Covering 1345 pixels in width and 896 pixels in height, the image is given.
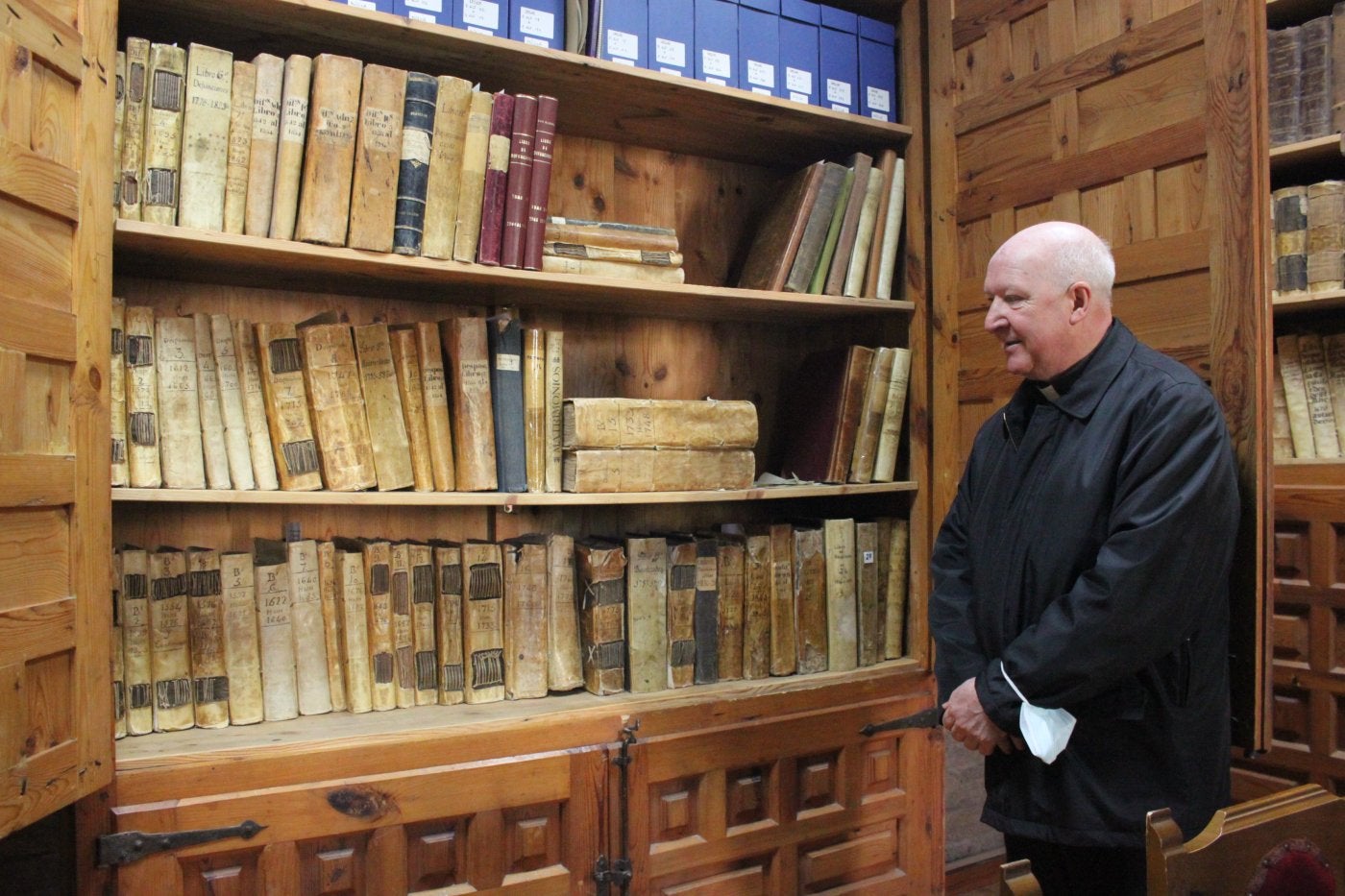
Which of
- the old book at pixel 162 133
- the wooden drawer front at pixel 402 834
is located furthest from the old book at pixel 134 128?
the wooden drawer front at pixel 402 834

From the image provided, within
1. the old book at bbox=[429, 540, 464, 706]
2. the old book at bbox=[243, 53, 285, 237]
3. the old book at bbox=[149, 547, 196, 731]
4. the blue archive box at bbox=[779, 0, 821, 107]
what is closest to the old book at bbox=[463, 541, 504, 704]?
the old book at bbox=[429, 540, 464, 706]

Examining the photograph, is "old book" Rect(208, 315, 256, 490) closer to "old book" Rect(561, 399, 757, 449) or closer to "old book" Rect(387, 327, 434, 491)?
"old book" Rect(387, 327, 434, 491)

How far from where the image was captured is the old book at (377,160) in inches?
60.8

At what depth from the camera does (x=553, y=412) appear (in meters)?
1.76

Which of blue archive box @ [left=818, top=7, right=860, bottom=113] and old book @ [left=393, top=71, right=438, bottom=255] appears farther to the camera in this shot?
blue archive box @ [left=818, top=7, right=860, bottom=113]

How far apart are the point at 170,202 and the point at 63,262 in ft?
0.79

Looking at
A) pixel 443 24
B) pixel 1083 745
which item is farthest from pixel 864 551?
pixel 443 24

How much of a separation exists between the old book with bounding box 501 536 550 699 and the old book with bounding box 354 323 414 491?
25 cm

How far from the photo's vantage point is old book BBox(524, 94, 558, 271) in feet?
5.53

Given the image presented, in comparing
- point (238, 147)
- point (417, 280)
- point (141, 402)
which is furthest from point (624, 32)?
point (141, 402)

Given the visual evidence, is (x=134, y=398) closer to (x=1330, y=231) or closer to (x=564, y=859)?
(x=564, y=859)

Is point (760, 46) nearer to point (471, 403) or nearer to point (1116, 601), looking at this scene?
point (471, 403)

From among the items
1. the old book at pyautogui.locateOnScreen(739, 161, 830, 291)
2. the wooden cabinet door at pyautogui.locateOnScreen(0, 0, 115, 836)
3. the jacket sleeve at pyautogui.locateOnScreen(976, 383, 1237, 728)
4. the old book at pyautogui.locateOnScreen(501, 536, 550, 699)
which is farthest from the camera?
the old book at pyautogui.locateOnScreen(739, 161, 830, 291)

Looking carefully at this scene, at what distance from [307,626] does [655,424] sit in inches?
28.5
